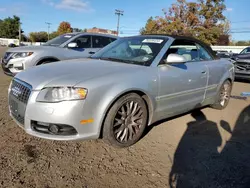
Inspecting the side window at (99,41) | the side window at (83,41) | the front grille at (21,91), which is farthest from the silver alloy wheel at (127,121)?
the side window at (99,41)

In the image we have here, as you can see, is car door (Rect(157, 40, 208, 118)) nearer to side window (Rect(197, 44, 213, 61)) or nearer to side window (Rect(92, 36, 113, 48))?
side window (Rect(197, 44, 213, 61))

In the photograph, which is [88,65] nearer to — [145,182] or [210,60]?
[145,182]

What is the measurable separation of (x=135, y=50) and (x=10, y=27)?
92.6 meters

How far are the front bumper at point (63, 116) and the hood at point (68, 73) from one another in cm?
21

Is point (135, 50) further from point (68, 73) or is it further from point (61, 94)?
point (61, 94)

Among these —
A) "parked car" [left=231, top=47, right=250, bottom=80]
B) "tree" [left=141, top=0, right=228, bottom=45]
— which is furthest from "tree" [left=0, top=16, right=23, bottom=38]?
"parked car" [left=231, top=47, right=250, bottom=80]

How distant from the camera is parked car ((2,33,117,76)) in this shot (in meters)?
6.34

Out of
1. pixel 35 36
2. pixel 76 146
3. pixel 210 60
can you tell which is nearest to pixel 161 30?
pixel 210 60

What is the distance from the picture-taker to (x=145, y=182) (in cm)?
244

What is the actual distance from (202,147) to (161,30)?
3524 centimetres

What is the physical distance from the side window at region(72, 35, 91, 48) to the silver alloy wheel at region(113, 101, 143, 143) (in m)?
4.76

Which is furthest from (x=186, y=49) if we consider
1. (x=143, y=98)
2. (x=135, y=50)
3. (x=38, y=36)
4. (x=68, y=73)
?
(x=38, y=36)

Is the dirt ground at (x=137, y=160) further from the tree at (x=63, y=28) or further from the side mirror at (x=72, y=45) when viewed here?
the tree at (x=63, y=28)

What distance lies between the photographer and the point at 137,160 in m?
2.87
